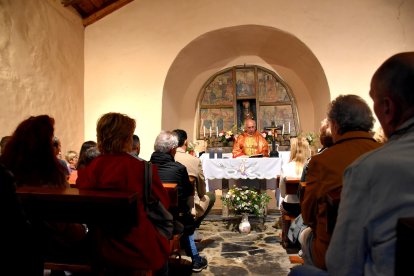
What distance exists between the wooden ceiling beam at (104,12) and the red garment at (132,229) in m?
5.13

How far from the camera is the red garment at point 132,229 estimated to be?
196cm

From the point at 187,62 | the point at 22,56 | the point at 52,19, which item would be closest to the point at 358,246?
the point at 22,56

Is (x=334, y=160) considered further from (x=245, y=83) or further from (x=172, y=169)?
(x=245, y=83)

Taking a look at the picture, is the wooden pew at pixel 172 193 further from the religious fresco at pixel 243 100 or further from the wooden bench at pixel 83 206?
the religious fresco at pixel 243 100

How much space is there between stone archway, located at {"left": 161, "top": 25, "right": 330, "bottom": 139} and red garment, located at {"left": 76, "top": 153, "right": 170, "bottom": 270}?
14.8ft

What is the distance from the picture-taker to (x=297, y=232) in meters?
3.24

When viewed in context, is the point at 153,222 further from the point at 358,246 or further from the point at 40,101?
the point at 40,101

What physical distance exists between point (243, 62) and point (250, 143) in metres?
2.66

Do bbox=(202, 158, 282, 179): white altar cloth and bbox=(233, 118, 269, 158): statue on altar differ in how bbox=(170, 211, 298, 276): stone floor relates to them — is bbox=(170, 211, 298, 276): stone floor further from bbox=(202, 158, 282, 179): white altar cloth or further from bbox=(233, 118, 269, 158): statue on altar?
bbox=(233, 118, 269, 158): statue on altar

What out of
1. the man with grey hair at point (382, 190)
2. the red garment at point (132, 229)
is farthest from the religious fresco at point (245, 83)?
the man with grey hair at point (382, 190)

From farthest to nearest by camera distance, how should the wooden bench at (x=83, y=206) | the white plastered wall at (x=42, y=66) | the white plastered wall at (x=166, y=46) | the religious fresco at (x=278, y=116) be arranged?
the religious fresco at (x=278, y=116) → the white plastered wall at (x=166, y=46) → the white plastered wall at (x=42, y=66) → the wooden bench at (x=83, y=206)

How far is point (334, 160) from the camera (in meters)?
1.86

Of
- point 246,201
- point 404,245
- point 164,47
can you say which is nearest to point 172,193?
point 404,245

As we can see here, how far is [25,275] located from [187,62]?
20.9 ft
